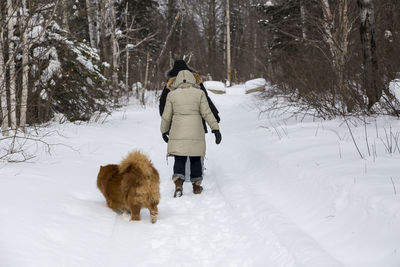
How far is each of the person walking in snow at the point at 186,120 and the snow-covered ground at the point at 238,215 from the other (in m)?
0.46

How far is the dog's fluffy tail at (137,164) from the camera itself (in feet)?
12.0

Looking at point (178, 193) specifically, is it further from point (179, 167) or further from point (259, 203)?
point (259, 203)

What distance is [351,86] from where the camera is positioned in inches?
260

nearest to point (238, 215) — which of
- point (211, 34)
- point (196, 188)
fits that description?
point (196, 188)

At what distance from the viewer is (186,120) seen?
5.07m

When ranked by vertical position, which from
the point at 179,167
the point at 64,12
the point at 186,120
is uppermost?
the point at 64,12

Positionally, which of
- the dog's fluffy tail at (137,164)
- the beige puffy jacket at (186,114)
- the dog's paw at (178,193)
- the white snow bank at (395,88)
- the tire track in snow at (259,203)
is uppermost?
the white snow bank at (395,88)

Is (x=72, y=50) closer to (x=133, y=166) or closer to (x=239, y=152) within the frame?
(x=239, y=152)

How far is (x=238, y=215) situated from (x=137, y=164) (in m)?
1.39

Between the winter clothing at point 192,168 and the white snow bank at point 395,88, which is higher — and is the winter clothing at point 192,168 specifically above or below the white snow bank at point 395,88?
below

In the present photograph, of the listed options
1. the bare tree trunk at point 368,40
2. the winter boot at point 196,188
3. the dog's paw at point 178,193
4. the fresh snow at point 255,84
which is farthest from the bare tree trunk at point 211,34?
the dog's paw at point 178,193

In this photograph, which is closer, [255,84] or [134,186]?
[134,186]

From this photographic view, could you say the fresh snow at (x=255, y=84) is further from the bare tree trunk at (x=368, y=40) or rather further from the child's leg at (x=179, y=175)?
the child's leg at (x=179, y=175)

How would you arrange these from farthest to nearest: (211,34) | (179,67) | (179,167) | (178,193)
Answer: (211,34)
(179,67)
(179,167)
(178,193)
